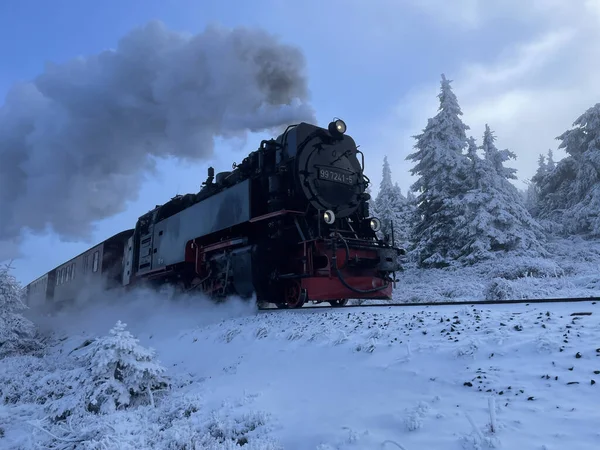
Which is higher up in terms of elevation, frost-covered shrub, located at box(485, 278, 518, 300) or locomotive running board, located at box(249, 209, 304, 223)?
locomotive running board, located at box(249, 209, 304, 223)

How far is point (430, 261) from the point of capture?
1677 cm

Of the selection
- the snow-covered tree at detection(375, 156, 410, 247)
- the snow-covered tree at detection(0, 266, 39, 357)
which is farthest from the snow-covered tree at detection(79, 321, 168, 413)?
the snow-covered tree at detection(375, 156, 410, 247)

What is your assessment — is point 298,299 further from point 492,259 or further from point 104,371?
point 492,259

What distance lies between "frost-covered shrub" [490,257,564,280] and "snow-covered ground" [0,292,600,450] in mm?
8331

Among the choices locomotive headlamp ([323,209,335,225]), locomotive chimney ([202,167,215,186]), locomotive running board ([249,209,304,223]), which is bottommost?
locomotive headlamp ([323,209,335,225])

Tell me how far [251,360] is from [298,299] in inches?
101

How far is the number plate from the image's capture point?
8.63 metres

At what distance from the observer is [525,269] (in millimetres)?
12812

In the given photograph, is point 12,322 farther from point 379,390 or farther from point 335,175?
point 379,390

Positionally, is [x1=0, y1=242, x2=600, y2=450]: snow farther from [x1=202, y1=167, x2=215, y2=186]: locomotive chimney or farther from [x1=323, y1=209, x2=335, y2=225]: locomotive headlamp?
[x1=202, y1=167, x2=215, y2=186]: locomotive chimney

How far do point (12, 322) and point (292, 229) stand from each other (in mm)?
7850

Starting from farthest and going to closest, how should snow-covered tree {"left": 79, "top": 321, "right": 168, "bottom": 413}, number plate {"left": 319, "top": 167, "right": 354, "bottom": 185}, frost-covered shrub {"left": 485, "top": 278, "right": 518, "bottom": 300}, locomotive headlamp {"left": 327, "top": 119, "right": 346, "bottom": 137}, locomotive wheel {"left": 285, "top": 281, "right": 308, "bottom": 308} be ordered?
1. frost-covered shrub {"left": 485, "top": 278, "right": 518, "bottom": 300}
2. locomotive headlamp {"left": 327, "top": 119, "right": 346, "bottom": 137}
3. number plate {"left": 319, "top": 167, "right": 354, "bottom": 185}
4. locomotive wheel {"left": 285, "top": 281, "right": 308, "bottom": 308}
5. snow-covered tree {"left": 79, "top": 321, "right": 168, "bottom": 413}

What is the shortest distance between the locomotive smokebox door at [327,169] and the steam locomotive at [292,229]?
0.07ft

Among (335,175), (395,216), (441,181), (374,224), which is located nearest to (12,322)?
(335,175)
